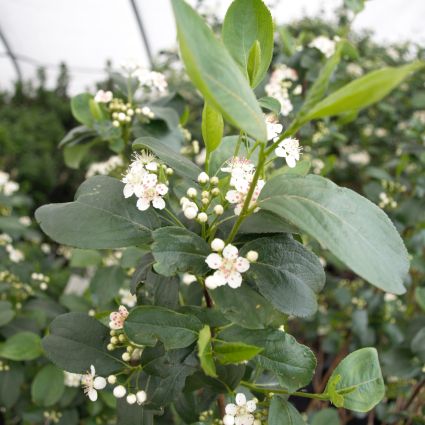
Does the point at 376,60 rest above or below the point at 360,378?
below

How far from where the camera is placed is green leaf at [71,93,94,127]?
49.6 inches

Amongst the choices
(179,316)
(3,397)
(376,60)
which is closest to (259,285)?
(179,316)

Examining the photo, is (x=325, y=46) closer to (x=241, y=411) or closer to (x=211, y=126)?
(x=211, y=126)

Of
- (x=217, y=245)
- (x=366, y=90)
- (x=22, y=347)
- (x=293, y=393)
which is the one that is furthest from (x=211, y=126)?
(x=22, y=347)

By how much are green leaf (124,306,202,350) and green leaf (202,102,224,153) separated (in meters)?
0.26

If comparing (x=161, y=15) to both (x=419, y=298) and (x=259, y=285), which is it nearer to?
(x=419, y=298)

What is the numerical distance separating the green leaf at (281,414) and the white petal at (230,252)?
10.2 inches

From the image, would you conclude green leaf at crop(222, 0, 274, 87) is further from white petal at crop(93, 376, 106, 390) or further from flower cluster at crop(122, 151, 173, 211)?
white petal at crop(93, 376, 106, 390)

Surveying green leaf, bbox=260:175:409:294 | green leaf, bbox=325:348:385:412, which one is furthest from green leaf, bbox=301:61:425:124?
green leaf, bbox=325:348:385:412

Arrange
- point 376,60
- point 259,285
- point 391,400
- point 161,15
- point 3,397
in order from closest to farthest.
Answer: point 259,285
point 3,397
point 391,400
point 376,60
point 161,15

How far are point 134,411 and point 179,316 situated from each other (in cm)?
22

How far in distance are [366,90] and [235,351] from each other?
37 centimetres

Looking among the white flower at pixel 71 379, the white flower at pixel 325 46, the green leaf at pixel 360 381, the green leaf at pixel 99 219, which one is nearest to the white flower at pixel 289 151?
the green leaf at pixel 99 219

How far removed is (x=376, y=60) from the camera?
3152 mm
